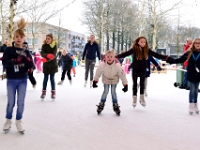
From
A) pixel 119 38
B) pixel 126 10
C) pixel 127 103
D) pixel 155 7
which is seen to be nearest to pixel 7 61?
pixel 127 103

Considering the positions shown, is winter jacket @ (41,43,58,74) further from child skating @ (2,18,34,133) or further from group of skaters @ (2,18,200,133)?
child skating @ (2,18,34,133)

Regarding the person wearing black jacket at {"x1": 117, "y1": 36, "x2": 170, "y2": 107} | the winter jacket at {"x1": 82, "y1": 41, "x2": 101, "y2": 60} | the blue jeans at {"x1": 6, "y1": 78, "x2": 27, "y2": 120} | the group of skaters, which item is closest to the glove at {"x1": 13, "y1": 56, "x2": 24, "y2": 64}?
the group of skaters

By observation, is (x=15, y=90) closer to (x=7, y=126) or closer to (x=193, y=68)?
(x=7, y=126)

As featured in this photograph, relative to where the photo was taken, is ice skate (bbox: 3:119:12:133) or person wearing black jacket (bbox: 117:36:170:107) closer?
ice skate (bbox: 3:119:12:133)

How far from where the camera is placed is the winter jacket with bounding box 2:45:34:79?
10.8 feet

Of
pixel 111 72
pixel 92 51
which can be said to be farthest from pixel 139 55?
pixel 92 51

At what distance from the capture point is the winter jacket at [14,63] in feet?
10.8

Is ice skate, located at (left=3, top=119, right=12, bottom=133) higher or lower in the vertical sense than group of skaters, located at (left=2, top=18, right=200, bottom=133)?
lower

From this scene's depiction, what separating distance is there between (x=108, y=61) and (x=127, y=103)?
1.52 m

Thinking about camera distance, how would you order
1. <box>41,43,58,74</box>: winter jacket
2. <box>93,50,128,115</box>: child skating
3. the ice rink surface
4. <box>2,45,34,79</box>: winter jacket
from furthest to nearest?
<box>41,43,58,74</box>: winter jacket < <box>93,50,128,115</box>: child skating < <box>2,45,34,79</box>: winter jacket < the ice rink surface

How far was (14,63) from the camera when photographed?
3.31m

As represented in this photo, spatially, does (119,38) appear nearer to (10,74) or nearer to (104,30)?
(104,30)

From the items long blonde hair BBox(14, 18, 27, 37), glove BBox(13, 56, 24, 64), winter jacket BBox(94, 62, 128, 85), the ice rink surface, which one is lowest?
the ice rink surface

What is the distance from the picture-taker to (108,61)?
14.8 feet
